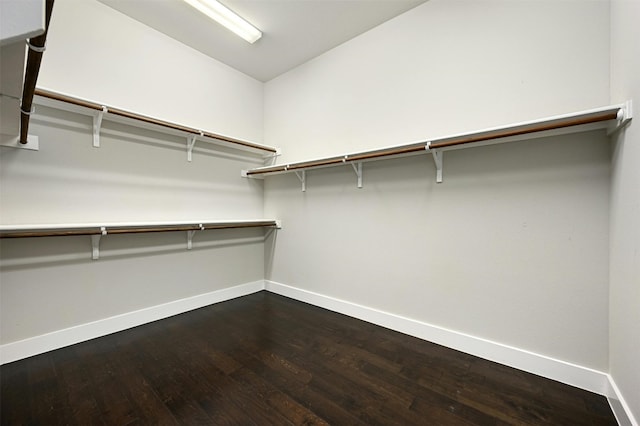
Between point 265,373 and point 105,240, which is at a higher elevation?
point 105,240

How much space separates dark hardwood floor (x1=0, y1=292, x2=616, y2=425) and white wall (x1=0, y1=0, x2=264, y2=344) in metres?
0.40

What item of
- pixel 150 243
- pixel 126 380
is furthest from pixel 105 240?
pixel 126 380

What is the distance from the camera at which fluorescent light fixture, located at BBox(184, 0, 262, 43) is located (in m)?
2.07

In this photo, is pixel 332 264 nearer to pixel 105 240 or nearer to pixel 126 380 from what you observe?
pixel 126 380

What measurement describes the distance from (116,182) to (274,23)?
1.95m

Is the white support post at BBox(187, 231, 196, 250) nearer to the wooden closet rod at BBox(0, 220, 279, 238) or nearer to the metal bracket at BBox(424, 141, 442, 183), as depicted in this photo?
the wooden closet rod at BBox(0, 220, 279, 238)

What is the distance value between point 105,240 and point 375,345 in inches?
91.4

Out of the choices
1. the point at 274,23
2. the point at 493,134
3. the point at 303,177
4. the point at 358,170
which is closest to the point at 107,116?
the point at 274,23

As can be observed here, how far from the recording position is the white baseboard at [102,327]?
1775 millimetres

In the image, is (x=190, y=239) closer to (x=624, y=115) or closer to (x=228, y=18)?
(x=228, y=18)

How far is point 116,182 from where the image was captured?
2.21 m

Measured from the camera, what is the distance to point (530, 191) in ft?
5.53

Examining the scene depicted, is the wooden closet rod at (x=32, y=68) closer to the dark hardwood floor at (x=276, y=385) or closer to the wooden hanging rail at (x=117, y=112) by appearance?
the wooden hanging rail at (x=117, y=112)

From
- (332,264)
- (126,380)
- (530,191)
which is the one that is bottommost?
(126,380)
